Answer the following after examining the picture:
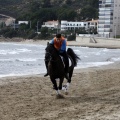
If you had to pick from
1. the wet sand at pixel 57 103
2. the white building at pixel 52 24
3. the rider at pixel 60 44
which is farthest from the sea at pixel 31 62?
the white building at pixel 52 24

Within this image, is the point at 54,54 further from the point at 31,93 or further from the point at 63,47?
the point at 31,93

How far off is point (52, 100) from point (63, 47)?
1.22 m

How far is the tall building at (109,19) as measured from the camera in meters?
109

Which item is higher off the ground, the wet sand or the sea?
the wet sand

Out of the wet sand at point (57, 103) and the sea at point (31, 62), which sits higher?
the wet sand at point (57, 103)

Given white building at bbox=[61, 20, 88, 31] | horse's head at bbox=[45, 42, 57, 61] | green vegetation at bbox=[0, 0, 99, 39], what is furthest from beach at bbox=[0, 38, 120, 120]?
white building at bbox=[61, 20, 88, 31]

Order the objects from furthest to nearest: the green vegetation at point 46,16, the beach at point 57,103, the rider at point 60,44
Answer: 1. the green vegetation at point 46,16
2. the rider at point 60,44
3. the beach at point 57,103

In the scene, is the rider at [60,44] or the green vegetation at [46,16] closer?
the rider at [60,44]

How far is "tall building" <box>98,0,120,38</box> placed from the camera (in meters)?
109

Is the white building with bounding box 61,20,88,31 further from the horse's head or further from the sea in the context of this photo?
the horse's head

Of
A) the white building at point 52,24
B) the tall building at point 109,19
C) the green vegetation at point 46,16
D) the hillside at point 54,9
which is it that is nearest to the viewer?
the tall building at point 109,19

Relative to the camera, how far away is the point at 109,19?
113m

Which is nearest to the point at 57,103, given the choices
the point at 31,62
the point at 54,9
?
the point at 31,62

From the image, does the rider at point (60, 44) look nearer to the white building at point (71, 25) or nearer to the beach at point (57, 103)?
the beach at point (57, 103)
